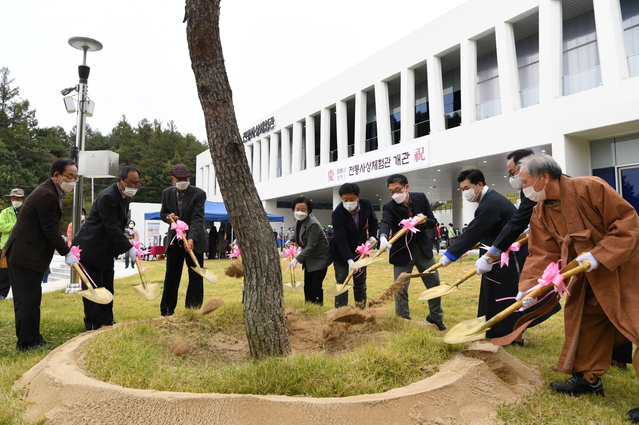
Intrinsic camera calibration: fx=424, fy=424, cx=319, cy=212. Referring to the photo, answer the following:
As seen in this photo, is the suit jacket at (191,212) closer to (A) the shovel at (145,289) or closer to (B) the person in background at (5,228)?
(A) the shovel at (145,289)

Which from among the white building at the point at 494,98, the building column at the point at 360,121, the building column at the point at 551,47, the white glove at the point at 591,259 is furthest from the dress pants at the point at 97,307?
the building column at the point at 360,121

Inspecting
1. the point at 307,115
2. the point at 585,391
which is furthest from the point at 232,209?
the point at 307,115

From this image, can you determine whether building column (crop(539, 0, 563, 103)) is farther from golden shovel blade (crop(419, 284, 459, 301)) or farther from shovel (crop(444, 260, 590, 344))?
shovel (crop(444, 260, 590, 344))

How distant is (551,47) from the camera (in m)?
13.7

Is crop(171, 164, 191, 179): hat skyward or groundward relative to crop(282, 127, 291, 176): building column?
groundward

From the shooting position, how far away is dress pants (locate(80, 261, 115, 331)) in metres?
4.46

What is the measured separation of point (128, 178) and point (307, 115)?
23.4 metres

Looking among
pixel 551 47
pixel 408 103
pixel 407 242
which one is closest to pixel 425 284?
pixel 407 242

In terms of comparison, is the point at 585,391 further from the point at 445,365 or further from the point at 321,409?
the point at 321,409

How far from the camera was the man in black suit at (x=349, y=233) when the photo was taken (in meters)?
5.09

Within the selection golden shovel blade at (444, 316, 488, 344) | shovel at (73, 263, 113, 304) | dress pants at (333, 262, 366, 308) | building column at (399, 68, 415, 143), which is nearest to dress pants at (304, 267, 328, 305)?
dress pants at (333, 262, 366, 308)

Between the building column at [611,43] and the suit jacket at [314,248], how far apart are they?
455 inches

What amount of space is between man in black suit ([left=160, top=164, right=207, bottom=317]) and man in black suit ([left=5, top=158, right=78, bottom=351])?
1077mm

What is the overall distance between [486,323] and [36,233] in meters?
4.03
